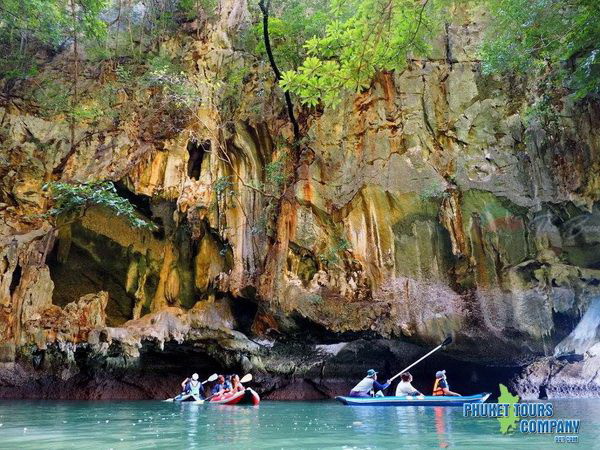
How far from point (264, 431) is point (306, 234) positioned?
273 inches

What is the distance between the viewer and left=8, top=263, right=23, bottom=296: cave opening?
14078mm

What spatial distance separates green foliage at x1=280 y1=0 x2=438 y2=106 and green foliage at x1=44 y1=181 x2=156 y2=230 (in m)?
9.33

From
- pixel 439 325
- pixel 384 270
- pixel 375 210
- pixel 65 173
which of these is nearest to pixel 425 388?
pixel 439 325

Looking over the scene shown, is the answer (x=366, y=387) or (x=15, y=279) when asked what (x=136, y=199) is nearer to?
(x=15, y=279)

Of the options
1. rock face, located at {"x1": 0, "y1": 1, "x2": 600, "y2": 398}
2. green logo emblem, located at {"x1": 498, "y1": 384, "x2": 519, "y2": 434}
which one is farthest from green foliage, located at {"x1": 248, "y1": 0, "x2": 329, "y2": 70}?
green logo emblem, located at {"x1": 498, "y1": 384, "x2": 519, "y2": 434}

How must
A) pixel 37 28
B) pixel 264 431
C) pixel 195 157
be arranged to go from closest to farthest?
pixel 264 431 → pixel 37 28 → pixel 195 157

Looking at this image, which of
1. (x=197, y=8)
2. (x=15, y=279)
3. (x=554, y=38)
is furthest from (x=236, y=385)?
(x=197, y=8)

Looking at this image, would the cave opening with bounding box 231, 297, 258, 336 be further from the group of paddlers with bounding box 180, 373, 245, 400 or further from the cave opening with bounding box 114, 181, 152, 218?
the cave opening with bounding box 114, 181, 152, 218

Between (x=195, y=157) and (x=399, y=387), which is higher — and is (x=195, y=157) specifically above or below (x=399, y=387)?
above

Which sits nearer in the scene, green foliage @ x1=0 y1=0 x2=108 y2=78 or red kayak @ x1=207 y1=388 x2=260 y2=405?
red kayak @ x1=207 y1=388 x2=260 y2=405

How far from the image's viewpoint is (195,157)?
15797 millimetres

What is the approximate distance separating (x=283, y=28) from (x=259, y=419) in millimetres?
11347

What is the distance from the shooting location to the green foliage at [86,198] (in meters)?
13.4

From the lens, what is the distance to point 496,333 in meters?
12.7
